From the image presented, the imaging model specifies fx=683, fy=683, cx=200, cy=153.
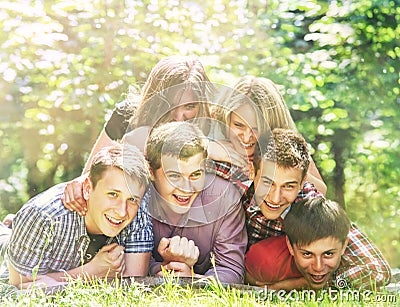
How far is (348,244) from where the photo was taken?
3289mm

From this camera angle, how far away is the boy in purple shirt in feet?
10.2

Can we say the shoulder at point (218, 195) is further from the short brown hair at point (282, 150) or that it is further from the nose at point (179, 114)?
the nose at point (179, 114)

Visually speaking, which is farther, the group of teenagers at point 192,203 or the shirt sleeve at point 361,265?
the shirt sleeve at point 361,265

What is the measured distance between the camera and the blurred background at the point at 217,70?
3203mm

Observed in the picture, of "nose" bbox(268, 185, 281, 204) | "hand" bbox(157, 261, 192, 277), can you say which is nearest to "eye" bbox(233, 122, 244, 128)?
"nose" bbox(268, 185, 281, 204)

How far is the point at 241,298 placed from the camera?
2.97 m

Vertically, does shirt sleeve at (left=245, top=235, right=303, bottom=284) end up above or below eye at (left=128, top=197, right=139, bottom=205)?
below

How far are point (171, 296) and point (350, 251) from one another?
0.91m

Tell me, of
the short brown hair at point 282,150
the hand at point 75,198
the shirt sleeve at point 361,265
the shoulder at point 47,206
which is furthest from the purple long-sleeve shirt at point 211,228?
the shirt sleeve at point 361,265

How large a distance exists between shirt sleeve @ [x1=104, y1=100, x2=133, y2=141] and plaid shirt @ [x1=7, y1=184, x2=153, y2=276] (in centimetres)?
34

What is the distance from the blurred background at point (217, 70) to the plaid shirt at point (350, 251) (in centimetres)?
7

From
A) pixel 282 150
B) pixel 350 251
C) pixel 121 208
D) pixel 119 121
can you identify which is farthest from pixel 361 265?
pixel 119 121

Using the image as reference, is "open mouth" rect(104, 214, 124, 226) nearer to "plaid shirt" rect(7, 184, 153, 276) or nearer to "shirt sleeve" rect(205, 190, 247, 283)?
"plaid shirt" rect(7, 184, 153, 276)

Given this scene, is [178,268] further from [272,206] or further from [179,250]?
[272,206]
